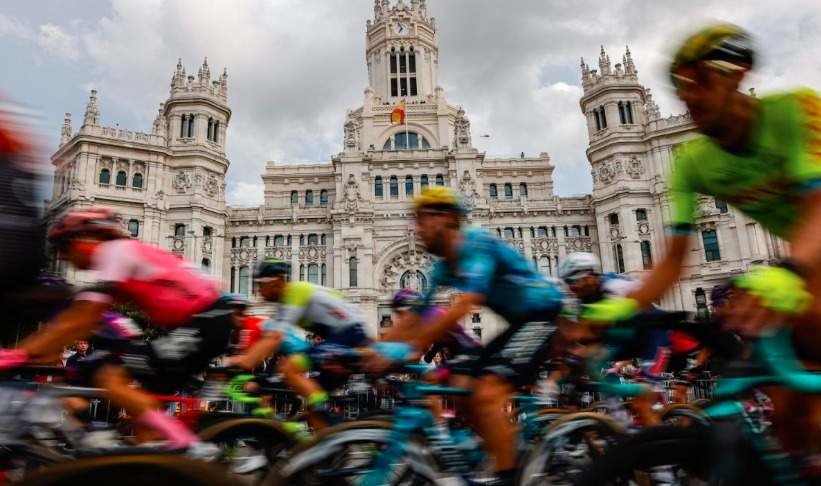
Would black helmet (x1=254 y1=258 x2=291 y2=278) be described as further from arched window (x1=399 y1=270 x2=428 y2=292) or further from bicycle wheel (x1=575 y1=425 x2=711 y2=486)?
arched window (x1=399 y1=270 x2=428 y2=292)

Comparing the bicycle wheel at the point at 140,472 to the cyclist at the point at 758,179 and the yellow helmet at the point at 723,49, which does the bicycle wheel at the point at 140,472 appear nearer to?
the cyclist at the point at 758,179

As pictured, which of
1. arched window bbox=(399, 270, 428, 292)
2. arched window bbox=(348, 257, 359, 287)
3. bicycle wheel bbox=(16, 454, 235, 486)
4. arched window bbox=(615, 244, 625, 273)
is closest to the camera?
bicycle wheel bbox=(16, 454, 235, 486)

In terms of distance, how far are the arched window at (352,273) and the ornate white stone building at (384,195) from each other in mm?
112

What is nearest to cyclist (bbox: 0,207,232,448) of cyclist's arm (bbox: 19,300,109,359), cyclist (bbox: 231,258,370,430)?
cyclist's arm (bbox: 19,300,109,359)

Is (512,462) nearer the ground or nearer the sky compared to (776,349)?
nearer the ground

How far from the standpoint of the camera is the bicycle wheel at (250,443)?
15.2 ft

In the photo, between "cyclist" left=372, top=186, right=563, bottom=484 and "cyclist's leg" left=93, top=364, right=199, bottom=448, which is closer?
"cyclist's leg" left=93, top=364, right=199, bottom=448

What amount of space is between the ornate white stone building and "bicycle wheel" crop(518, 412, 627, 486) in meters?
37.3

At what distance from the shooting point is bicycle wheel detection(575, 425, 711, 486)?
2318 millimetres

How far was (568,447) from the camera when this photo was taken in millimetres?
4402

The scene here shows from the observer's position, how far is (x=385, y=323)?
4184cm

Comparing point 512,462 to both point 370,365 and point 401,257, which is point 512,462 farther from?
point 401,257

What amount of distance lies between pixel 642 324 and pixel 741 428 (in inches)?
33.0

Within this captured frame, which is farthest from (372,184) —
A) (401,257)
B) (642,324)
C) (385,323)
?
(642,324)
